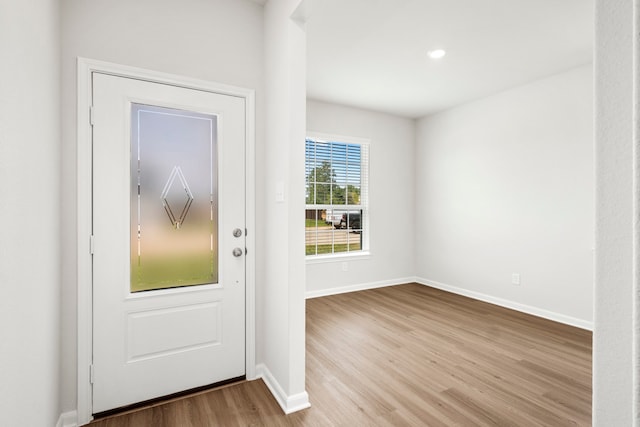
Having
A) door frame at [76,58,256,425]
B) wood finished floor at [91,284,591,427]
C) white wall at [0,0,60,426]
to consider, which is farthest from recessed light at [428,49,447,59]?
white wall at [0,0,60,426]

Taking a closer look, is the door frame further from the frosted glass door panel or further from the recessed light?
the recessed light

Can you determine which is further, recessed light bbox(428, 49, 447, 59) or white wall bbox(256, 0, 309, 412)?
recessed light bbox(428, 49, 447, 59)

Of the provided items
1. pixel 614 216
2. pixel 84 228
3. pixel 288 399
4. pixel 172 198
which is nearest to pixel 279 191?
pixel 172 198

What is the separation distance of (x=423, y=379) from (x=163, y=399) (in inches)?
72.4

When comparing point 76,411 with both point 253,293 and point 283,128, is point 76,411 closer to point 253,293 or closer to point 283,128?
point 253,293

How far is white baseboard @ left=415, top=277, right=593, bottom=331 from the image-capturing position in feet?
11.2

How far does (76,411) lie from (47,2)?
227 cm

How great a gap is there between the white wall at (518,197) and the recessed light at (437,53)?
4.86 feet

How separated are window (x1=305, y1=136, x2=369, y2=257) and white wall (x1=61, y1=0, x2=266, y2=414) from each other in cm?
228

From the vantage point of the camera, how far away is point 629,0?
51 centimetres

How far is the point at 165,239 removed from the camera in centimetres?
209

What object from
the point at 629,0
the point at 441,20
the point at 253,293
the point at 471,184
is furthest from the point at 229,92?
the point at 471,184

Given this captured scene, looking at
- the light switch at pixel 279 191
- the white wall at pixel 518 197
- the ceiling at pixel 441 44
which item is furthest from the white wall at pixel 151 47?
the white wall at pixel 518 197

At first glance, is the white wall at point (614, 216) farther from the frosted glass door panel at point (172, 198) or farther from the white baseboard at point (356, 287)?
the white baseboard at point (356, 287)
